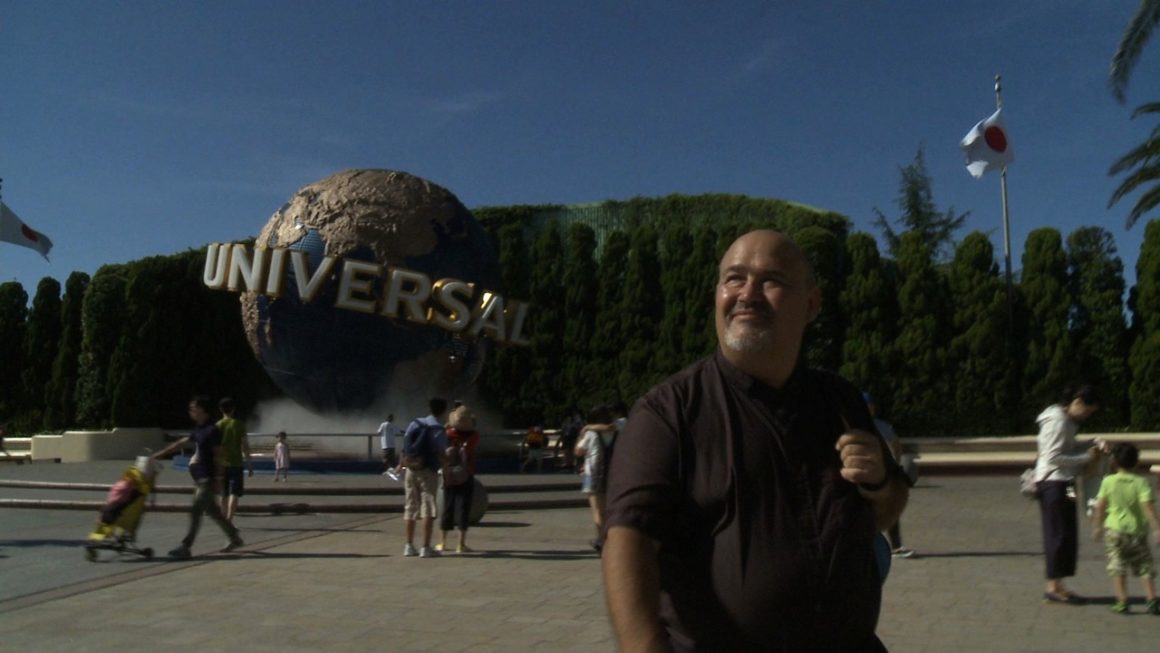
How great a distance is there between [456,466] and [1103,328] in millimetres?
18338

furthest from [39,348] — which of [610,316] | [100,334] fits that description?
[610,316]

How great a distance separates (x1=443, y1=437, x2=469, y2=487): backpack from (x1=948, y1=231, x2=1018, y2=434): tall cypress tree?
54.7 ft

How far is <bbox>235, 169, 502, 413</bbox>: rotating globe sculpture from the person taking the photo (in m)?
18.8

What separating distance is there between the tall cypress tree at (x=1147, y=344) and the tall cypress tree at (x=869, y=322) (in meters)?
5.10

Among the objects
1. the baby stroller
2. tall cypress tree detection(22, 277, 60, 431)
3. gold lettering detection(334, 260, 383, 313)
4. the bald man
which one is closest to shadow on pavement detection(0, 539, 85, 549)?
the baby stroller

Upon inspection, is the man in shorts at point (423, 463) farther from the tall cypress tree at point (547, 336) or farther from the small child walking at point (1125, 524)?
the tall cypress tree at point (547, 336)

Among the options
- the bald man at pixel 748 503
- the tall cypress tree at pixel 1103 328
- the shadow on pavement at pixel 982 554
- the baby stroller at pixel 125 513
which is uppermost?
the tall cypress tree at pixel 1103 328

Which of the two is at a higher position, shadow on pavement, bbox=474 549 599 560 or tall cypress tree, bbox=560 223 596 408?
tall cypress tree, bbox=560 223 596 408

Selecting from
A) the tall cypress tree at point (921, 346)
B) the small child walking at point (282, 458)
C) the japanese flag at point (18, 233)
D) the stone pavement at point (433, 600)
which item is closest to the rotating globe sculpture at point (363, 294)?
the small child walking at point (282, 458)

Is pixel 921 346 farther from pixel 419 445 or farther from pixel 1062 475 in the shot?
pixel 1062 475

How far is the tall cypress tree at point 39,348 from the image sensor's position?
29969 mm

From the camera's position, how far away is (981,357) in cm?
2305

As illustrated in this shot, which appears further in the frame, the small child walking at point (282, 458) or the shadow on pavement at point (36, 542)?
the small child walking at point (282, 458)

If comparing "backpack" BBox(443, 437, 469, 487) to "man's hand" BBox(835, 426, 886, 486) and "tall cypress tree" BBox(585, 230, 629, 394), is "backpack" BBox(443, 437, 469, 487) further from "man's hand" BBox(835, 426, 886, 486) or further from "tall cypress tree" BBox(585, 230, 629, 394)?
"tall cypress tree" BBox(585, 230, 629, 394)
